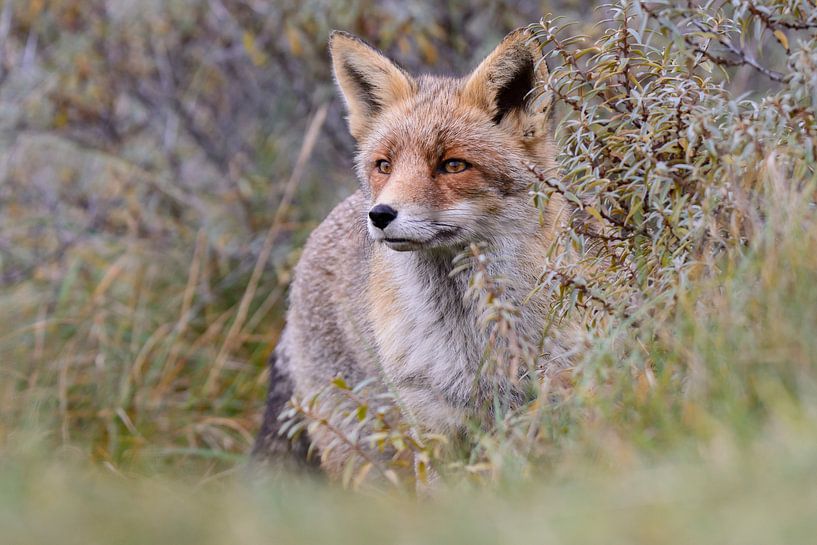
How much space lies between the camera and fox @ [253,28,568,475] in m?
4.27

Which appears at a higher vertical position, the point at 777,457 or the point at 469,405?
the point at 777,457

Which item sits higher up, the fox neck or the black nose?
the black nose

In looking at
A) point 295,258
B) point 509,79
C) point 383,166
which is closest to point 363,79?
point 383,166

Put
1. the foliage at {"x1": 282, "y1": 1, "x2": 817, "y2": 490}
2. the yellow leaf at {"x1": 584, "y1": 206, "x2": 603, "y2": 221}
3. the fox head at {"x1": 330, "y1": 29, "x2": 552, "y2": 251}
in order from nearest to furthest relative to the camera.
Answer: the foliage at {"x1": 282, "y1": 1, "x2": 817, "y2": 490}, the yellow leaf at {"x1": 584, "y1": 206, "x2": 603, "y2": 221}, the fox head at {"x1": 330, "y1": 29, "x2": 552, "y2": 251}

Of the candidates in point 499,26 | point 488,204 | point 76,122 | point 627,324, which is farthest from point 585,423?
point 76,122

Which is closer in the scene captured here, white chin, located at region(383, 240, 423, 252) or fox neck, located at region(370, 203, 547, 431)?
white chin, located at region(383, 240, 423, 252)

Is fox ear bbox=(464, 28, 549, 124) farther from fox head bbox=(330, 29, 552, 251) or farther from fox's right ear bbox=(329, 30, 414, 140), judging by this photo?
fox's right ear bbox=(329, 30, 414, 140)

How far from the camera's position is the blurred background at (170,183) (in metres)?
6.64

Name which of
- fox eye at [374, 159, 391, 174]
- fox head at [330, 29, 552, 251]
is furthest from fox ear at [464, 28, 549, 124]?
fox eye at [374, 159, 391, 174]

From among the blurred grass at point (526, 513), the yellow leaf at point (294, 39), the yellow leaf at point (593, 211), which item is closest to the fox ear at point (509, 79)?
the yellow leaf at point (593, 211)

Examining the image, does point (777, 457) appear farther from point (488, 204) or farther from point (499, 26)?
point (499, 26)

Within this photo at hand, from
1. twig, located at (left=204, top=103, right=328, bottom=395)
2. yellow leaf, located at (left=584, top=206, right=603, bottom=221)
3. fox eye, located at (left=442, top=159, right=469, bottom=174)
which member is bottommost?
twig, located at (left=204, top=103, right=328, bottom=395)

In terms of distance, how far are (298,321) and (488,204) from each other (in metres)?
2.03

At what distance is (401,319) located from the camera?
4734 millimetres
